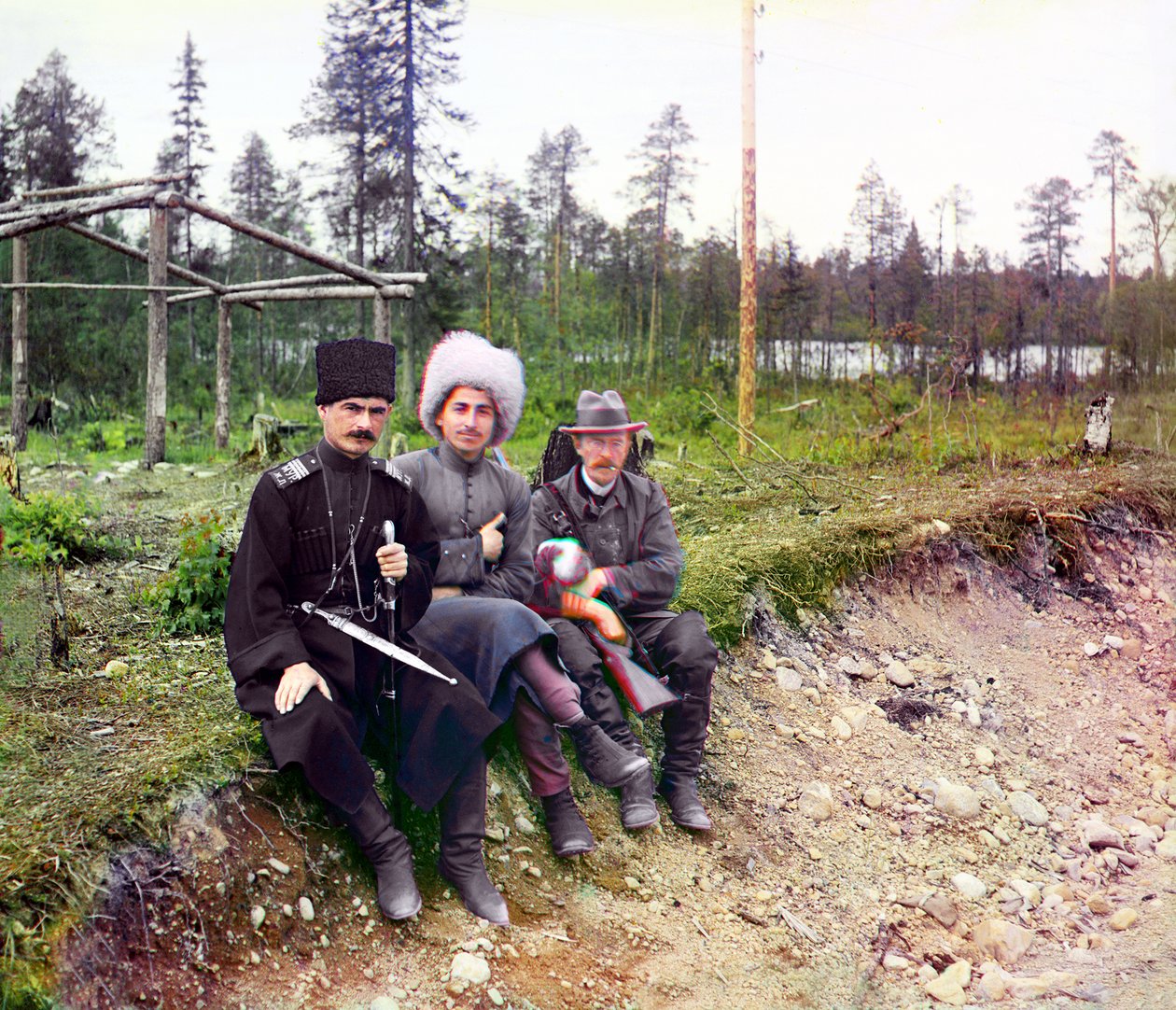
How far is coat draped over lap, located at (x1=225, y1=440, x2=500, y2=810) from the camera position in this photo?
2.68m

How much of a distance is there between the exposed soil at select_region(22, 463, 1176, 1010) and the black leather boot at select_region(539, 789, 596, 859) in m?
Answer: 0.07

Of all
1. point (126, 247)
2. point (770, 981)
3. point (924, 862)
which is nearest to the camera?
point (770, 981)

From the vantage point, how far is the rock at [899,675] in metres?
5.24

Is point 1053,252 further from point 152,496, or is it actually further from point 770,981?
point 770,981

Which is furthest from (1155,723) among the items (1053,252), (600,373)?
(1053,252)

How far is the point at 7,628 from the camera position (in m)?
4.16

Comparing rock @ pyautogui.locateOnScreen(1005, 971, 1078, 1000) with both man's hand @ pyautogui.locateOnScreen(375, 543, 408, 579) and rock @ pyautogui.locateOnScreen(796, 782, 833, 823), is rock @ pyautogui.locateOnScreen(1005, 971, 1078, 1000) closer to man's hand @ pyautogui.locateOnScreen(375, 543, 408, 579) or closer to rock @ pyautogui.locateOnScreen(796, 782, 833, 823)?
rock @ pyautogui.locateOnScreen(796, 782, 833, 823)

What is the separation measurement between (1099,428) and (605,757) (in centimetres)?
845

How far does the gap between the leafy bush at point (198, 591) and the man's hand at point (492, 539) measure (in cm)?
162

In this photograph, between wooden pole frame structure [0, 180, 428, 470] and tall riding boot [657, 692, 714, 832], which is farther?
wooden pole frame structure [0, 180, 428, 470]

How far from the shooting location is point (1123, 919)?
3.63 meters

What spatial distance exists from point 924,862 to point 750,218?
9.76 meters

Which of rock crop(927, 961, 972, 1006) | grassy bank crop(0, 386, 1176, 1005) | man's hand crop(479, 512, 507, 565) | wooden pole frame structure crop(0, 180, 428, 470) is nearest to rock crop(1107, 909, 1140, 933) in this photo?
rock crop(927, 961, 972, 1006)

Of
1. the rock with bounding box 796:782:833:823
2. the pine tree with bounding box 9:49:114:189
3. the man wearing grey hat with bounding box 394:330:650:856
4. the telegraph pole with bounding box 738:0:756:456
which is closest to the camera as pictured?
the man wearing grey hat with bounding box 394:330:650:856
